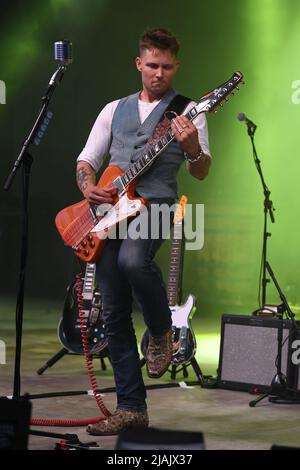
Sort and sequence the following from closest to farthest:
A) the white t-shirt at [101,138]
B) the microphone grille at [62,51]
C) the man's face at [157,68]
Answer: the microphone grille at [62,51] → the man's face at [157,68] → the white t-shirt at [101,138]

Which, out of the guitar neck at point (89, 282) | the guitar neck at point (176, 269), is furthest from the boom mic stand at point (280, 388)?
the guitar neck at point (89, 282)

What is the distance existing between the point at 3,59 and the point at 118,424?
8331 millimetres

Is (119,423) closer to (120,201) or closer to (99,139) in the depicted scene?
(120,201)

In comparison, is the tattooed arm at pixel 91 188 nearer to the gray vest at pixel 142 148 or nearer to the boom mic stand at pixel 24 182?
the gray vest at pixel 142 148

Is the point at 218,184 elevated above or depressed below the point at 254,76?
below

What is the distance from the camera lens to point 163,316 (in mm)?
3771

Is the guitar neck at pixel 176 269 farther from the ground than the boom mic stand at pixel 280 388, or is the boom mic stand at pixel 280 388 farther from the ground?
the guitar neck at pixel 176 269

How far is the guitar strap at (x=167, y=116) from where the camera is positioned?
380 cm

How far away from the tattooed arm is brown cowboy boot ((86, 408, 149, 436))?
3.00 ft

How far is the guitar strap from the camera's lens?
12.5 feet

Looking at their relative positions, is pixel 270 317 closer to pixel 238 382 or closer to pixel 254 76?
pixel 238 382

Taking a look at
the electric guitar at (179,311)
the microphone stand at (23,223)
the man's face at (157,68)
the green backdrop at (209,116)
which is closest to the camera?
the microphone stand at (23,223)

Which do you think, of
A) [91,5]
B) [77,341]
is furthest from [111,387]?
[91,5]

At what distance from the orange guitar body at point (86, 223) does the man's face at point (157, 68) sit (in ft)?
1.28
